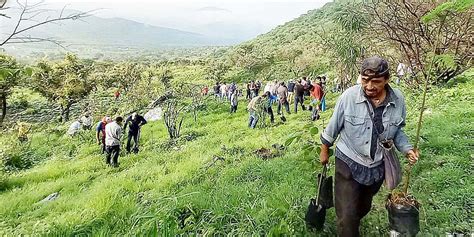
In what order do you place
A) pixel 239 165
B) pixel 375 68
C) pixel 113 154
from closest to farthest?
pixel 375 68, pixel 239 165, pixel 113 154

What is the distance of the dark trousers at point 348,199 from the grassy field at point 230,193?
0.61 meters

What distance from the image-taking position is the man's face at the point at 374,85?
9.42ft

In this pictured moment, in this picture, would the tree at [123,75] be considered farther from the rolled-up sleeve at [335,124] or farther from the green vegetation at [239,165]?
the rolled-up sleeve at [335,124]

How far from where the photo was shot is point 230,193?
4.74m

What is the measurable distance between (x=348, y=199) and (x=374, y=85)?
0.90 metres

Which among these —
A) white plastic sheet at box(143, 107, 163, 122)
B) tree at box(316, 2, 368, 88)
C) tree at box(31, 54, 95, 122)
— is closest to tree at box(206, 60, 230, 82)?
tree at box(31, 54, 95, 122)

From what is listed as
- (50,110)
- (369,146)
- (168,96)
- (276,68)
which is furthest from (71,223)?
(276,68)

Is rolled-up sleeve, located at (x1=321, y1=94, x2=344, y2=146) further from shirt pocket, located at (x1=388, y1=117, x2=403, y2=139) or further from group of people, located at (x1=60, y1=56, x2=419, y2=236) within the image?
shirt pocket, located at (x1=388, y1=117, x2=403, y2=139)

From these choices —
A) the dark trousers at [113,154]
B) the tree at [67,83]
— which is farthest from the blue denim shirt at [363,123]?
the tree at [67,83]

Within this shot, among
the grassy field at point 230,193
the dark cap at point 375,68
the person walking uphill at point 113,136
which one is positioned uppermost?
the dark cap at point 375,68

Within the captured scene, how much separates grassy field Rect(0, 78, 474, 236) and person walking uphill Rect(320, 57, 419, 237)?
0.71 m

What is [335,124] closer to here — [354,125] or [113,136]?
[354,125]

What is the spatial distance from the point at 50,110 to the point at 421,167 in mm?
35264

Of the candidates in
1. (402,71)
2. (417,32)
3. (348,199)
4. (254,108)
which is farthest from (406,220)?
(402,71)
